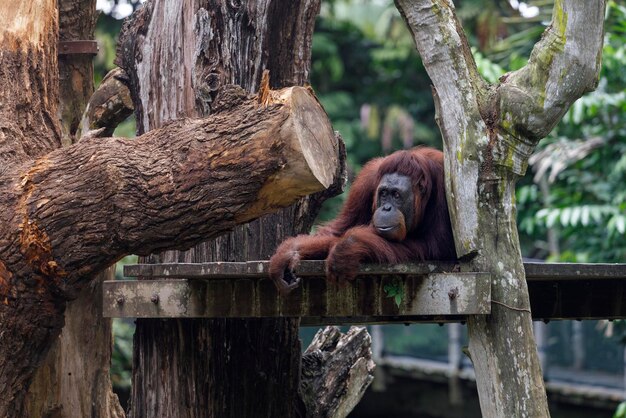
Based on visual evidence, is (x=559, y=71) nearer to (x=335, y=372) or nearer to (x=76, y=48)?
(x=335, y=372)

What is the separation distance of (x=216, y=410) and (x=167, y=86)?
61.7 inches

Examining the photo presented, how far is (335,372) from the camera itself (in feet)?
17.9

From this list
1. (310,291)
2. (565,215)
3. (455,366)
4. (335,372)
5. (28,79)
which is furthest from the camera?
(455,366)

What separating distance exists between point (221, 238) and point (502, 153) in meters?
1.49

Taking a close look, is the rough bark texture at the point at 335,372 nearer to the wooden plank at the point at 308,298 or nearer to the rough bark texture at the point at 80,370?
the rough bark texture at the point at 80,370

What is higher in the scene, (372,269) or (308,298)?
(372,269)

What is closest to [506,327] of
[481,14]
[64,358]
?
[64,358]

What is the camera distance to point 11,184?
3.71 meters

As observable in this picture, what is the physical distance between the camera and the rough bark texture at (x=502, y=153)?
363 cm

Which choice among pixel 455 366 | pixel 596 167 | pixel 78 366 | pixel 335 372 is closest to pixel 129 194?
pixel 78 366

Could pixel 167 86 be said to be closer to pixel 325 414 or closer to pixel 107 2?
pixel 325 414

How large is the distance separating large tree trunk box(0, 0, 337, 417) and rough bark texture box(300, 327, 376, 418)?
183 centimetres

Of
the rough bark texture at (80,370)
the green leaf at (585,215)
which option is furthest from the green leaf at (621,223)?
the rough bark texture at (80,370)

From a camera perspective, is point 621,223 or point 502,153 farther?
point 621,223
